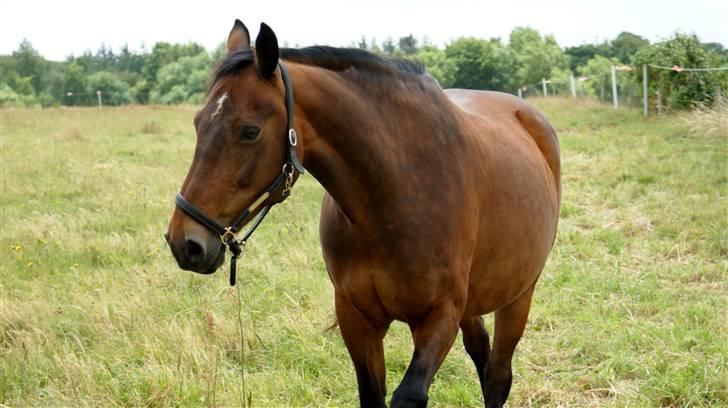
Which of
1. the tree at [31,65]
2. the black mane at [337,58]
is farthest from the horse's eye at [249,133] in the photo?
the tree at [31,65]

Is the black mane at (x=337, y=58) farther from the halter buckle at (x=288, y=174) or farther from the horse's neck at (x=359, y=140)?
the halter buckle at (x=288, y=174)

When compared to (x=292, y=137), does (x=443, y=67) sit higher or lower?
higher

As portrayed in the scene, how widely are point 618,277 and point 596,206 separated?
3.29 meters

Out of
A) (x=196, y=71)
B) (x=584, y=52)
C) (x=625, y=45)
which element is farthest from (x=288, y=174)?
(x=584, y=52)

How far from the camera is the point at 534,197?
11.8ft

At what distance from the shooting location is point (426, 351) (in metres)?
2.71

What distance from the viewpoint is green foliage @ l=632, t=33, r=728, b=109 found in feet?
53.4

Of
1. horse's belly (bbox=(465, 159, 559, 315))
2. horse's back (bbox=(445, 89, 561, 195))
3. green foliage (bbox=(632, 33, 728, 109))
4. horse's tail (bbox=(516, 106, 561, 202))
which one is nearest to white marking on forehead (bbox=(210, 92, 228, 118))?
horse's belly (bbox=(465, 159, 559, 315))

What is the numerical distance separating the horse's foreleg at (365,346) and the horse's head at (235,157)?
2.57 feet

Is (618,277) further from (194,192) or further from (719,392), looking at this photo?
(194,192)

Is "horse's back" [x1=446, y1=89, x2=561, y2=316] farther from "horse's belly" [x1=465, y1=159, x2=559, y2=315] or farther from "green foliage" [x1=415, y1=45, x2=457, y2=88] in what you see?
"green foliage" [x1=415, y1=45, x2=457, y2=88]

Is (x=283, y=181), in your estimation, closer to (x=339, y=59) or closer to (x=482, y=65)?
(x=339, y=59)

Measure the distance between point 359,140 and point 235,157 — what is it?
0.54 metres

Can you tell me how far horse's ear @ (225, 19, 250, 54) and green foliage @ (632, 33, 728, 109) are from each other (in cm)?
1505
